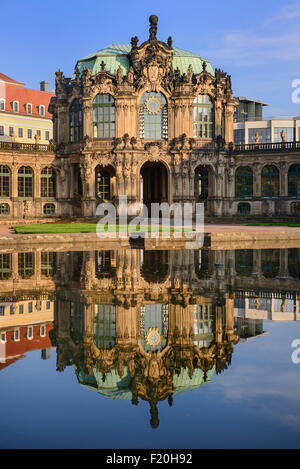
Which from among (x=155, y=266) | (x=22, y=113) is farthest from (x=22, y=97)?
(x=155, y=266)

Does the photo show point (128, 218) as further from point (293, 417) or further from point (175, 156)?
point (293, 417)

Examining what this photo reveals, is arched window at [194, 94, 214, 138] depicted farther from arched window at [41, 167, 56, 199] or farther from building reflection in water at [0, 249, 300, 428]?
building reflection in water at [0, 249, 300, 428]

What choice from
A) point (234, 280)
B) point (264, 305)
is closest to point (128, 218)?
point (234, 280)

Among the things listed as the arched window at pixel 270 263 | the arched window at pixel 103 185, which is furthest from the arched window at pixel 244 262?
the arched window at pixel 103 185

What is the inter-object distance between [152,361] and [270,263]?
51.9 ft

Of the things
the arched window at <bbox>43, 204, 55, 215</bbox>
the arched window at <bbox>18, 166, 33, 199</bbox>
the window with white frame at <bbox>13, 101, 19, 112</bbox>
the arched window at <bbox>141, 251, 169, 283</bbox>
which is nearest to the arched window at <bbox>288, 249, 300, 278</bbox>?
the arched window at <bbox>141, 251, 169, 283</bbox>

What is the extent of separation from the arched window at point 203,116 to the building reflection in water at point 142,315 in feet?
134

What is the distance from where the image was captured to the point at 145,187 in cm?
7019

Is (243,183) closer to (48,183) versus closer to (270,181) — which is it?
(270,181)

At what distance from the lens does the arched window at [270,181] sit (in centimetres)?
6400

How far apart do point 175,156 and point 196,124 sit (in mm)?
5024

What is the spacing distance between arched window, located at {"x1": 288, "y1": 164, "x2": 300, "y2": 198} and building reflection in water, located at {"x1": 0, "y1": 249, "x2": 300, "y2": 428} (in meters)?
42.6

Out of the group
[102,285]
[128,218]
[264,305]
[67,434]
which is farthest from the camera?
[128,218]

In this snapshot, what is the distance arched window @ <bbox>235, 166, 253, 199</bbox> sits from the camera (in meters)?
64.4
